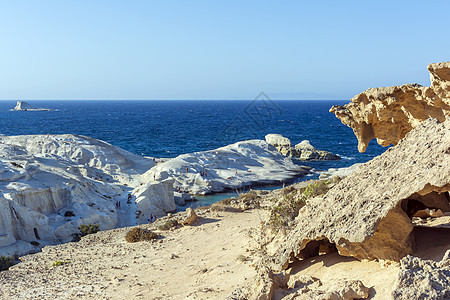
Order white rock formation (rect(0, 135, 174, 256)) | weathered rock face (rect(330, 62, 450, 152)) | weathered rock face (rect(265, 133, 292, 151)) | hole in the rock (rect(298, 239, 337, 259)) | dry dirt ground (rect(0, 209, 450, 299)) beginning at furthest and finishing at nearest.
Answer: weathered rock face (rect(265, 133, 292, 151)), white rock formation (rect(0, 135, 174, 256)), weathered rock face (rect(330, 62, 450, 152)), hole in the rock (rect(298, 239, 337, 259)), dry dirt ground (rect(0, 209, 450, 299))

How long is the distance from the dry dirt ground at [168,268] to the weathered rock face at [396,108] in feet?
15.7

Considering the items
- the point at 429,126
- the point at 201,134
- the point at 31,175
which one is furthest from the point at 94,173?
the point at 201,134

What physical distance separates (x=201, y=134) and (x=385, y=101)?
302ft

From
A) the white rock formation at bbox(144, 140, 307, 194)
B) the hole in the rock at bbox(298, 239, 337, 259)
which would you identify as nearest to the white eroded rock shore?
the white rock formation at bbox(144, 140, 307, 194)

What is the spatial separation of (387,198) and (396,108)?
665 centimetres

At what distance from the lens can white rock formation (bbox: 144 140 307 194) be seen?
47000 mm

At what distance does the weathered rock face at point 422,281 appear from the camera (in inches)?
260

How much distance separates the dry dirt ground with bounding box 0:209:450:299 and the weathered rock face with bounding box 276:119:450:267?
61 centimetres

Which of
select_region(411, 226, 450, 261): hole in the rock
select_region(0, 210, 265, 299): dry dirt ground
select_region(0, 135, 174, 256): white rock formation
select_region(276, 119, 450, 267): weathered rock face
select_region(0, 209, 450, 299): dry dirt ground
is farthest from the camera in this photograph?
select_region(0, 135, 174, 256): white rock formation

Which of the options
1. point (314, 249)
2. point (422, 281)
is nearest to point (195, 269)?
point (314, 249)

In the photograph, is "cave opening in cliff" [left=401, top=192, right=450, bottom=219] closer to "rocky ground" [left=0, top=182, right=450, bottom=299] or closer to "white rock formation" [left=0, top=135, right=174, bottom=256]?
"rocky ground" [left=0, top=182, right=450, bottom=299]

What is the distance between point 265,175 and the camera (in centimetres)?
5272

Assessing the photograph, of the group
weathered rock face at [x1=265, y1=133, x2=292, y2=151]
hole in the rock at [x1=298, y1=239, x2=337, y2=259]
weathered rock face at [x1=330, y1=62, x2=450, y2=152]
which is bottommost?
weathered rock face at [x1=265, y1=133, x2=292, y2=151]

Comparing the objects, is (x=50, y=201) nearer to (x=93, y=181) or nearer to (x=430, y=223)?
(x=93, y=181)
